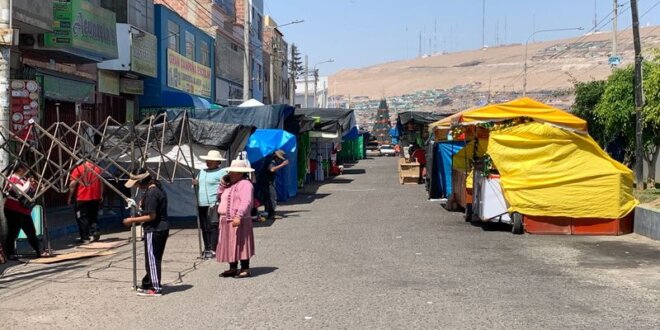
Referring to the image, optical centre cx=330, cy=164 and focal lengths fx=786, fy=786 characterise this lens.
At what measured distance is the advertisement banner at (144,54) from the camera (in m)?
23.3

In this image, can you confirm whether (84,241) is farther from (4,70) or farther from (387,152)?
(387,152)

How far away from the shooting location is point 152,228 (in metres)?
9.19

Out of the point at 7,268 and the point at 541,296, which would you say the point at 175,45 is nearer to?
the point at 7,268

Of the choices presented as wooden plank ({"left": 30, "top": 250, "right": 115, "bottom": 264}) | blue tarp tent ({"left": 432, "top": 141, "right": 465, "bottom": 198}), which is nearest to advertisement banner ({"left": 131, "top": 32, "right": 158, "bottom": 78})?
blue tarp tent ({"left": 432, "top": 141, "right": 465, "bottom": 198})

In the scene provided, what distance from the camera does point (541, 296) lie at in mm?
8781

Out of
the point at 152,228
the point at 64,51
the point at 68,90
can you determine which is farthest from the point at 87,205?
the point at 68,90

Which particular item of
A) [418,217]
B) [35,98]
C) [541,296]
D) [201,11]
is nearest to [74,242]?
[35,98]

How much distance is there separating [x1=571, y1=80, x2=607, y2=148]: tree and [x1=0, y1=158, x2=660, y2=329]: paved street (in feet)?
52.5

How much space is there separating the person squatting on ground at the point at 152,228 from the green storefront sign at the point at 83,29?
356 inches

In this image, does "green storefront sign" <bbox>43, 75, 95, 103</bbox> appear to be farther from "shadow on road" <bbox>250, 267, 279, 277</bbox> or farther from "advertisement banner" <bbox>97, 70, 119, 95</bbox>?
"shadow on road" <bbox>250, 267, 279, 277</bbox>

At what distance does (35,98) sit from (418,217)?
878 centimetres

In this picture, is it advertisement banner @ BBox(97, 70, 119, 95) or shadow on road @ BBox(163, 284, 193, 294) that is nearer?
shadow on road @ BBox(163, 284, 193, 294)

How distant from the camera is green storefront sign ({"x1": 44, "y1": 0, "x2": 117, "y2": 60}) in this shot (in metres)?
17.2

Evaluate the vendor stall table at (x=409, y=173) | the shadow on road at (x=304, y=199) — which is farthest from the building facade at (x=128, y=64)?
the vendor stall table at (x=409, y=173)
